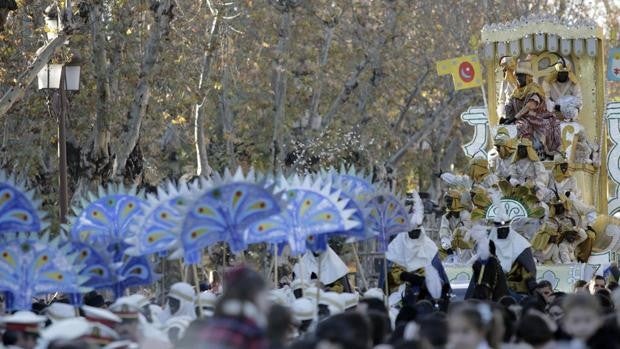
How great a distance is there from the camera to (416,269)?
22.2 metres

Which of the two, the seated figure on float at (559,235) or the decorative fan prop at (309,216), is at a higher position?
the decorative fan prop at (309,216)

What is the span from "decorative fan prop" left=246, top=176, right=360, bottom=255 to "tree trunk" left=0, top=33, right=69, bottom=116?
5363 mm

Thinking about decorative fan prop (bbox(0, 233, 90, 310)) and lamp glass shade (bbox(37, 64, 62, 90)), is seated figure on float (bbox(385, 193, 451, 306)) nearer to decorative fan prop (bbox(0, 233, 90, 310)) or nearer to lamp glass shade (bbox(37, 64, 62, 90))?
lamp glass shade (bbox(37, 64, 62, 90))

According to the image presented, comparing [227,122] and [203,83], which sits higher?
[203,83]

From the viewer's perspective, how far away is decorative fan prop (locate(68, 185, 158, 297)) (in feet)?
58.5

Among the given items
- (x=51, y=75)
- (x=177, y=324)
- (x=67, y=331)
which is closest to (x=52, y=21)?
(x=51, y=75)

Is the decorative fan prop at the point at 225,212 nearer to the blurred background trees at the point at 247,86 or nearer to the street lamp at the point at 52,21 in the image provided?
the blurred background trees at the point at 247,86

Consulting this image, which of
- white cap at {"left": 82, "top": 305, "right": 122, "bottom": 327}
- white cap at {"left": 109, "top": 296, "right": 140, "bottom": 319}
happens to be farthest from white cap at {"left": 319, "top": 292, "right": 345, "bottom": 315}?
white cap at {"left": 82, "top": 305, "right": 122, "bottom": 327}

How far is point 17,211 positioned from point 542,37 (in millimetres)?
13577

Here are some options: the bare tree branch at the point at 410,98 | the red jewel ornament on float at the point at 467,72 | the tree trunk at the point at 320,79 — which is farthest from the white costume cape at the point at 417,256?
the bare tree branch at the point at 410,98

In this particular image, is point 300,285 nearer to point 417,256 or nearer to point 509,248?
point 417,256

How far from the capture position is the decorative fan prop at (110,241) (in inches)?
702

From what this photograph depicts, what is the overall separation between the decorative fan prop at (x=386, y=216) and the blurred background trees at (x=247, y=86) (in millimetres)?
4669

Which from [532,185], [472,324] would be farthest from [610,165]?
[472,324]
